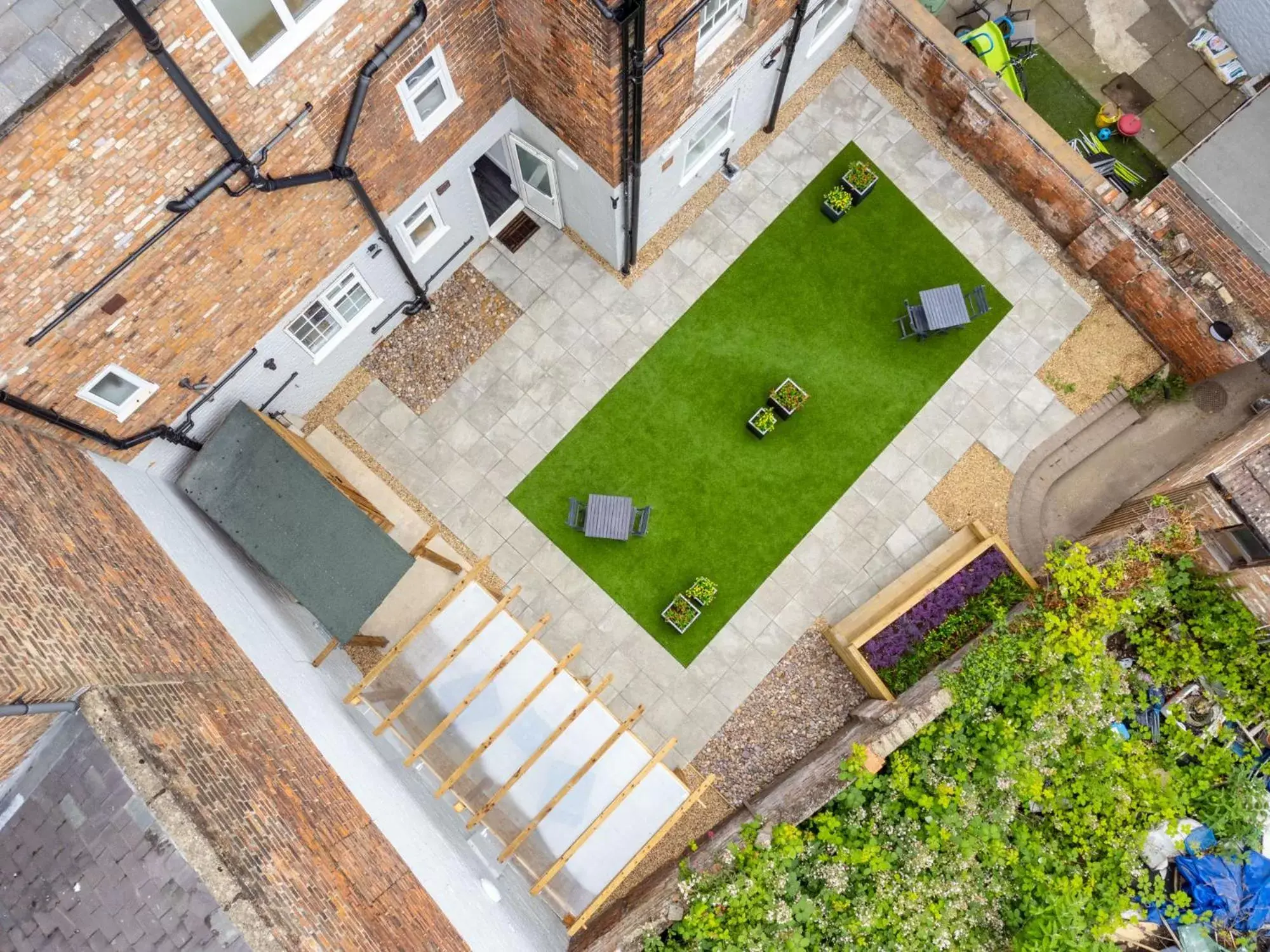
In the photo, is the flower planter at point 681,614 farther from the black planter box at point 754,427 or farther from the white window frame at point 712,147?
the white window frame at point 712,147

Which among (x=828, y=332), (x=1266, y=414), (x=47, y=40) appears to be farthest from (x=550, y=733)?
(x=1266, y=414)

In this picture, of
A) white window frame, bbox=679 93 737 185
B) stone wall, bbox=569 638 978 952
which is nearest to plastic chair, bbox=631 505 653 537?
stone wall, bbox=569 638 978 952

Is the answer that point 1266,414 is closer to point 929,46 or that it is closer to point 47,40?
point 929,46

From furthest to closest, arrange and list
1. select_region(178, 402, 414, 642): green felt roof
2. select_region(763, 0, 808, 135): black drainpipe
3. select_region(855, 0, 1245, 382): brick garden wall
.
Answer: select_region(855, 0, 1245, 382): brick garden wall < select_region(763, 0, 808, 135): black drainpipe < select_region(178, 402, 414, 642): green felt roof

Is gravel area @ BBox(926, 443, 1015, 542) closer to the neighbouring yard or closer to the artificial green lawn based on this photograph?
the artificial green lawn

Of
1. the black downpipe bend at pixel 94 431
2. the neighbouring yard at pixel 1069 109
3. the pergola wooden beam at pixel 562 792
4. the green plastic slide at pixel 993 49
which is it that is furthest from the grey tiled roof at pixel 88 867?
the neighbouring yard at pixel 1069 109
